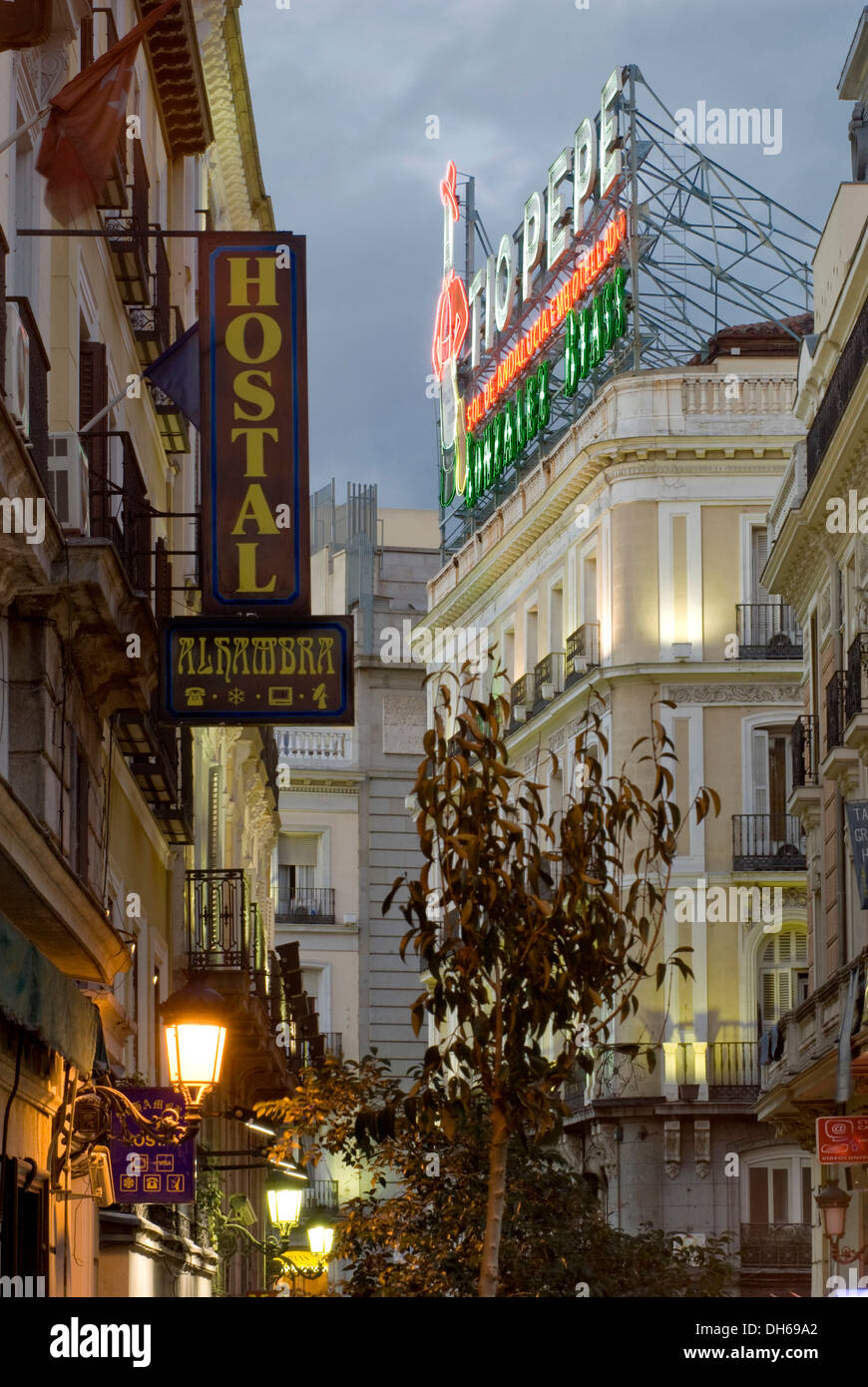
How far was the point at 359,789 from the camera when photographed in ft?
215

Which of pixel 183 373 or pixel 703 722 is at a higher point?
pixel 703 722

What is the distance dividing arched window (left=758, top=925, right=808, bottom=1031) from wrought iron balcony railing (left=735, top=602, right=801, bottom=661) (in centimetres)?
535

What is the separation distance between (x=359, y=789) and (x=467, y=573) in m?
10.2

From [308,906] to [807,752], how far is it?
27569 mm

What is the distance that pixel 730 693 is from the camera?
46969 millimetres

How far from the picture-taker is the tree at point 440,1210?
64.4 ft

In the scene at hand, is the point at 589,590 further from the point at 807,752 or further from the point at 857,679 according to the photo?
the point at 857,679

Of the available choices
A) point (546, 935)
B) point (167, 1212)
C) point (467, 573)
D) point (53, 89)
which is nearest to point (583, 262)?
point (467, 573)

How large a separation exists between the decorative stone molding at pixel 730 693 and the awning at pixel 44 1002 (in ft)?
110

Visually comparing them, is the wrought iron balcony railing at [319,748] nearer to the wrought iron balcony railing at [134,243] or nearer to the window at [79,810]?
the wrought iron balcony railing at [134,243]

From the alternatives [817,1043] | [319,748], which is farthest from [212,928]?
[319,748]

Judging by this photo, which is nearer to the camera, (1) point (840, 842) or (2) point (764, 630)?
(1) point (840, 842)

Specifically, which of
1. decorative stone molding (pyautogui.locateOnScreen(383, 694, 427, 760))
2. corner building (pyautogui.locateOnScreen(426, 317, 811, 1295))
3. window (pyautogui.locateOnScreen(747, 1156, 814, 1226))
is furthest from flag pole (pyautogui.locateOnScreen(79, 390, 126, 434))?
decorative stone molding (pyautogui.locateOnScreen(383, 694, 427, 760))
